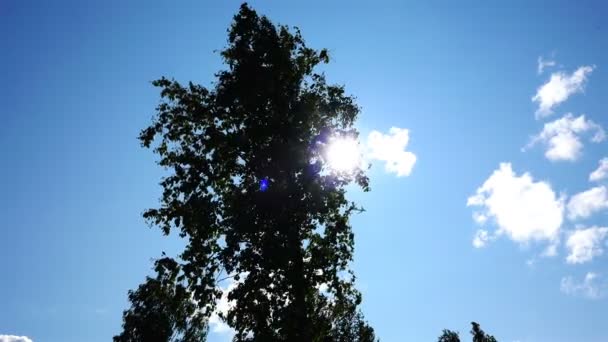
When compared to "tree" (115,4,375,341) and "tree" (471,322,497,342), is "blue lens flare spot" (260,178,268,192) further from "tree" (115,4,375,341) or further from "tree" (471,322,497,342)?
"tree" (471,322,497,342)

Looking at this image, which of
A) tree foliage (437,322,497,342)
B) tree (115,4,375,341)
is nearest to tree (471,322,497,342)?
tree foliage (437,322,497,342)

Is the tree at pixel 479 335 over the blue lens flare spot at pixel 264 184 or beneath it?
over

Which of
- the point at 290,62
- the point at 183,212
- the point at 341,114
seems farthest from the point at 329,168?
the point at 183,212

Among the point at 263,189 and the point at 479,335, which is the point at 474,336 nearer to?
the point at 479,335

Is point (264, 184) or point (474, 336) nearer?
point (264, 184)

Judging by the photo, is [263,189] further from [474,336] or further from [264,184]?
[474,336]

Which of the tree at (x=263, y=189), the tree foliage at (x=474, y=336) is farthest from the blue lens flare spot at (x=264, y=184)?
the tree foliage at (x=474, y=336)

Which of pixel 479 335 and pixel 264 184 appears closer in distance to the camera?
pixel 264 184

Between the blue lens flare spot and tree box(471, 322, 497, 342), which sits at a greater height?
tree box(471, 322, 497, 342)

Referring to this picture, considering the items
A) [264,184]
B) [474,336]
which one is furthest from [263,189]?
[474,336]

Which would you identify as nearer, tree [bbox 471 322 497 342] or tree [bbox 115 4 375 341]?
tree [bbox 115 4 375 341]

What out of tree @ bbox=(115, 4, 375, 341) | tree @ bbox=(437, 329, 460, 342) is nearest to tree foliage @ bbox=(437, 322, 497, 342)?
tree @ bbox=(437, 329, 460, 342)

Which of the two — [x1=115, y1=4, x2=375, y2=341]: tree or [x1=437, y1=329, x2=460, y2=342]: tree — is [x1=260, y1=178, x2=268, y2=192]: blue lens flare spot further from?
[x1=437, y1=329, x2=460, y2=342]: tree

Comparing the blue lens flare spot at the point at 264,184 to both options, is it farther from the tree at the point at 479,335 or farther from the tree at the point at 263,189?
the tree at the point at 479,335
